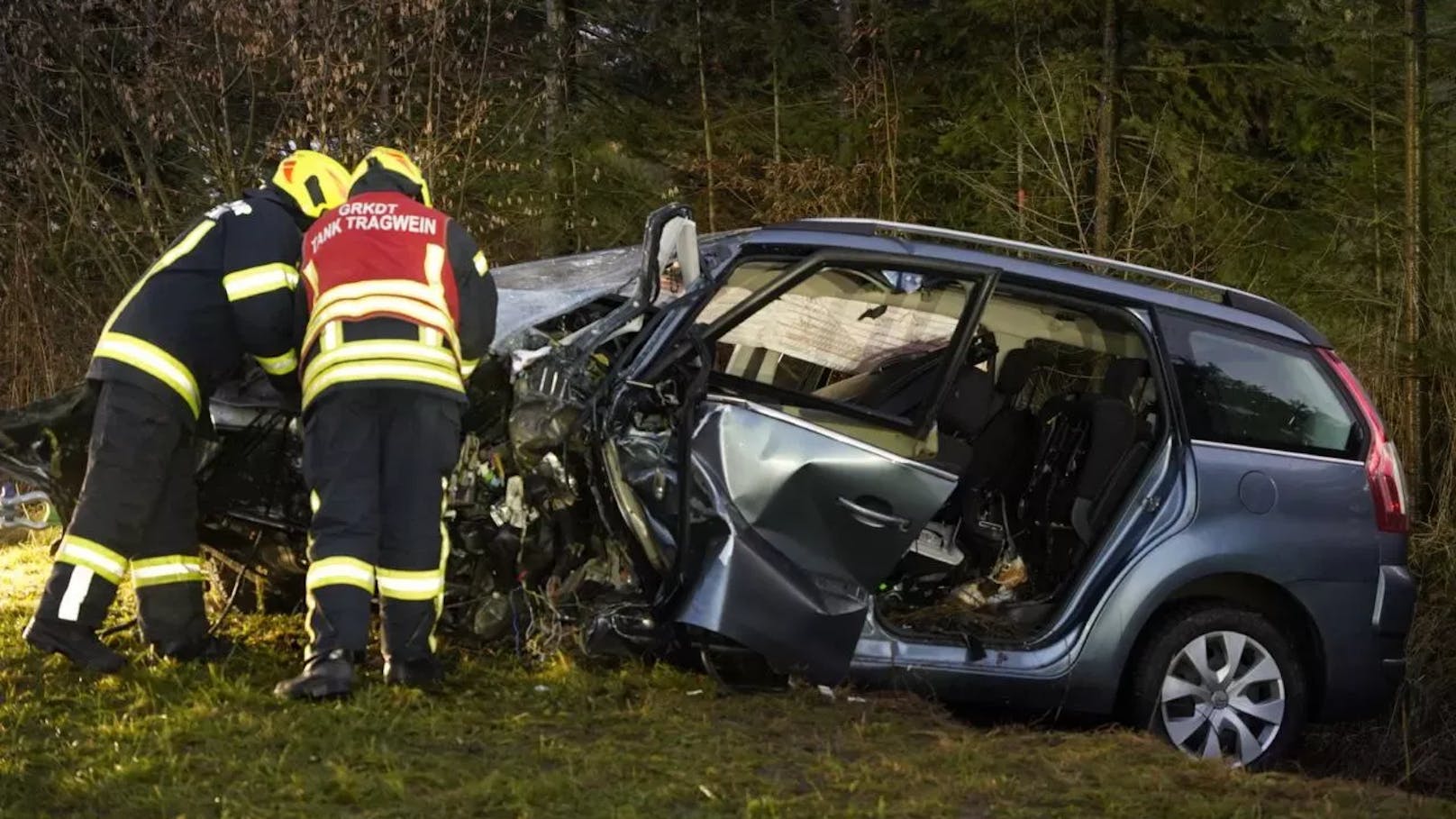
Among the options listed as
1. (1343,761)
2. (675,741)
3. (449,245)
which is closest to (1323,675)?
(1343,761)

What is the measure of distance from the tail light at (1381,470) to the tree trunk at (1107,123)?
6611mm

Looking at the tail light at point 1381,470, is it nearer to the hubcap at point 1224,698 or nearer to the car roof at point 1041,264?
the car roof at point 1041,264

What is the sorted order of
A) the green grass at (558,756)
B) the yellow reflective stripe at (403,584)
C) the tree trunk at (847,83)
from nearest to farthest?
the green grass at (558,756) < the yellow reflective stripe at (403,584) < the tree trunk at (847,83)

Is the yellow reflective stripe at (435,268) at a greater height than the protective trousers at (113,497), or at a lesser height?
greater

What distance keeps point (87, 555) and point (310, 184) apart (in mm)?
1472

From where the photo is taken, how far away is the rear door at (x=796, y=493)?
15.8 ft

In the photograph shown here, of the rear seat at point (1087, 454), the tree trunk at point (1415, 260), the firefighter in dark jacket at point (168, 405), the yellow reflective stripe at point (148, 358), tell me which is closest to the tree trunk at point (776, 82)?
the tree trunk at point (1415, 260)

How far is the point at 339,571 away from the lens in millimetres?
4781

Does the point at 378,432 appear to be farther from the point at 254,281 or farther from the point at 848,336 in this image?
the point at 848,336

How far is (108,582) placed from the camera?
4984 mm

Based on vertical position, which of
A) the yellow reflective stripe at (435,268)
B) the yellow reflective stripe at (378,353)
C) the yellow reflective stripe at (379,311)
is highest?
the yellow reflective stripe at (435,268)

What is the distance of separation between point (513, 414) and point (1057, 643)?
6.59 feet

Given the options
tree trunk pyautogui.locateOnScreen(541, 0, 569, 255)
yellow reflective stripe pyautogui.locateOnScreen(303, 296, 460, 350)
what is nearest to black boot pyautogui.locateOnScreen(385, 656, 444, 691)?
yellow reflective stripe pyautogui.locateOnScreen(303, 296, 460, 350)

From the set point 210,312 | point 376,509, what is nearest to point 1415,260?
point 376,509
